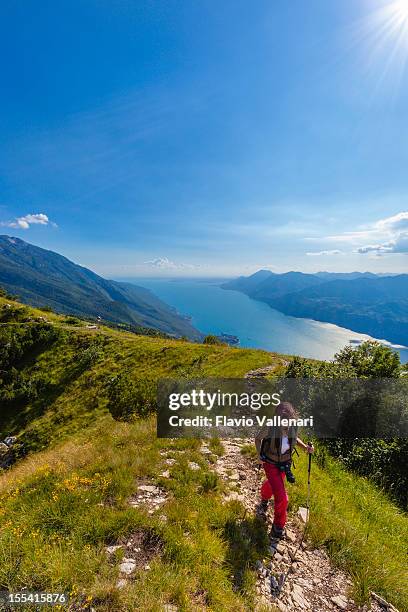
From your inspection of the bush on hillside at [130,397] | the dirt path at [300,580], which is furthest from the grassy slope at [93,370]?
the dirt path at [300,580]

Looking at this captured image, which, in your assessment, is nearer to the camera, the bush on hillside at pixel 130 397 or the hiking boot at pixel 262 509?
the hiking boot at pixel 262 509

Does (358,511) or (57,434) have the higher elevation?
(358,511)

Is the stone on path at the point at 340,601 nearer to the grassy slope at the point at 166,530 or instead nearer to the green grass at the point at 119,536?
the grassy slope at the point at 166,530

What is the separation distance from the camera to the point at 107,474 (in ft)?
25.6

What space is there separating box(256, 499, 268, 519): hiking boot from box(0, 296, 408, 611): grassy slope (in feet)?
1.66

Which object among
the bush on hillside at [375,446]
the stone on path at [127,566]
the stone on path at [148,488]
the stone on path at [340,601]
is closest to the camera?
the stone on path at [127,566]

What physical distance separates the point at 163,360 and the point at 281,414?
67.1ft

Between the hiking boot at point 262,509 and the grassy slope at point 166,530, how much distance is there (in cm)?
51

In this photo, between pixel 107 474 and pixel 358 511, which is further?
pixel 358 511

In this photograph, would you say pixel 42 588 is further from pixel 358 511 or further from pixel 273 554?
pixel 358 511

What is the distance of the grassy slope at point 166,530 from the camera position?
4.72m

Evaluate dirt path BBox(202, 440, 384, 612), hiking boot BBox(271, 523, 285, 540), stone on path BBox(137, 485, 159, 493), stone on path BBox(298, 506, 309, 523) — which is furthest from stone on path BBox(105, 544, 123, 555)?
stone on path BBox(298, 506, 309, 523)

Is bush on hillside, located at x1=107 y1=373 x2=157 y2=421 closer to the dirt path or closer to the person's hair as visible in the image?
the dirt path

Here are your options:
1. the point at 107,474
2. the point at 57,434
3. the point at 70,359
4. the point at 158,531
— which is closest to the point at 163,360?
the point at 57,434
